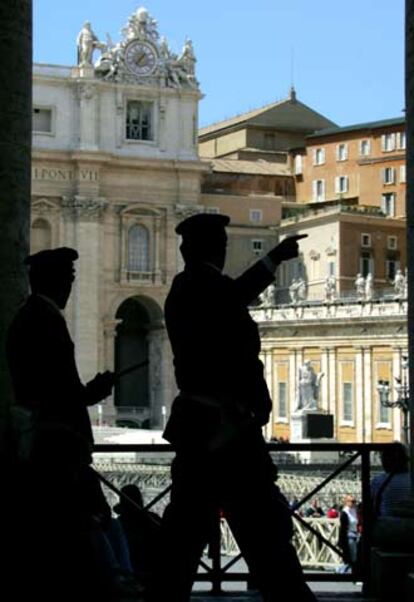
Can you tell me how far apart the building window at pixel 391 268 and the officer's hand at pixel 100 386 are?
6710 centimetres

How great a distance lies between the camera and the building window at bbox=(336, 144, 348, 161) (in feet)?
270

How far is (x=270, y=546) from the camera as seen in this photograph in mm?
6070

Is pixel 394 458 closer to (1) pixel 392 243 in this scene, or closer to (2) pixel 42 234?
(1) pixel 392 243

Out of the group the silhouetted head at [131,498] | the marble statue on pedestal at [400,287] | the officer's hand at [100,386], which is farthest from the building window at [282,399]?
the officer's hand at [100,386]

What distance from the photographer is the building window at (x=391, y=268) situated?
74.2 metres

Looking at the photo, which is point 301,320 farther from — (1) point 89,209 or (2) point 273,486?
(2) point 273,486

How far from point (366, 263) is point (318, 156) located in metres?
12.9

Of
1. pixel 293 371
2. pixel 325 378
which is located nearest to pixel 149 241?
pixel 293 371

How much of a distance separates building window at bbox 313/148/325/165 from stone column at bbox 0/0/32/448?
249 feet

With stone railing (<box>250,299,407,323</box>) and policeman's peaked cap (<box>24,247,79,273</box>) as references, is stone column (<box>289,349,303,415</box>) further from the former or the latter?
policeman's peaked cap (<box>24,247,79,273</box>)

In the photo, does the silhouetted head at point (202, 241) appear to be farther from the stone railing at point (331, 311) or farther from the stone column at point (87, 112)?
the stone column at point (87, 112)

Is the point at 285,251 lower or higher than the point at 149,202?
lower

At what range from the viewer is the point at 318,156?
277 ft

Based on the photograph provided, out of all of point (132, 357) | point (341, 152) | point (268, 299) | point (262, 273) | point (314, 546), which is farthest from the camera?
point (341, 152)
